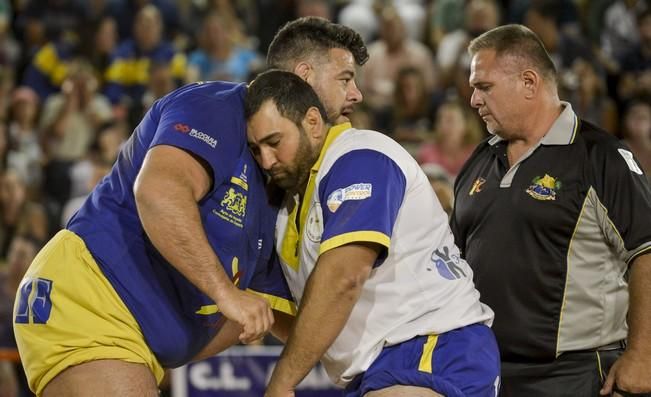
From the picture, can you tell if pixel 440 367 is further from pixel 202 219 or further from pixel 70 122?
pixel 70 122

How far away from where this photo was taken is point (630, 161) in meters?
4.50

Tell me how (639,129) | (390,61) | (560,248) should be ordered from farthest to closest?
(390,61), (639,129), (560,248)

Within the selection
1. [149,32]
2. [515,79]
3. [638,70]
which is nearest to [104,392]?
[515,79]

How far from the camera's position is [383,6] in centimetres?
1188

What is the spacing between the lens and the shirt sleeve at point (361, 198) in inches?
144

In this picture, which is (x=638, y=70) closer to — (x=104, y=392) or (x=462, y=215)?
(x=462, y=215)

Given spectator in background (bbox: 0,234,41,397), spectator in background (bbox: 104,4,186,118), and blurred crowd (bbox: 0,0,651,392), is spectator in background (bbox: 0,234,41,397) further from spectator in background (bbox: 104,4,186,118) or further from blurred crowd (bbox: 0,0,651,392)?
spectator in background (bbox: 104,4,186,118)

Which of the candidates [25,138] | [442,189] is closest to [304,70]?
[442,189]

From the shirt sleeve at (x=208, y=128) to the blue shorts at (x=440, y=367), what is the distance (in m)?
0.89

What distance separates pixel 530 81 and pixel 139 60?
756cm

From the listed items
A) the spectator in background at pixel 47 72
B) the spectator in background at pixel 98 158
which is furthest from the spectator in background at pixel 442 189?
the spectator in background at pixel 47 72

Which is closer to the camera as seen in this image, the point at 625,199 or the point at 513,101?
the point at 625,199

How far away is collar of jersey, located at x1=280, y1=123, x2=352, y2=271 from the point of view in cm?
402

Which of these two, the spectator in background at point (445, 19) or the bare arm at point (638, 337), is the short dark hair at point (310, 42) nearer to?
the bare arm at point (638, 337)
